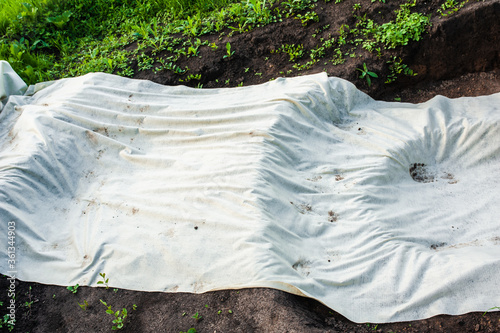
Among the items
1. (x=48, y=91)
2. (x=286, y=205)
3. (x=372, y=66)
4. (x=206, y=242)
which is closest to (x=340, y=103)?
(x=372, y=66)

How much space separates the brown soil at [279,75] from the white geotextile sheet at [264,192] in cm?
9

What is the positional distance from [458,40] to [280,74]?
1.97 metres

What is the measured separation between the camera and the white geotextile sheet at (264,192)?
2510 mm

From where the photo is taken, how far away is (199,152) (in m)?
3.35

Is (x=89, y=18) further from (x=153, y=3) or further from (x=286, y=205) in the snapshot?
(x=286, y=205)

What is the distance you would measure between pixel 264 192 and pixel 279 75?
2025 millimetres

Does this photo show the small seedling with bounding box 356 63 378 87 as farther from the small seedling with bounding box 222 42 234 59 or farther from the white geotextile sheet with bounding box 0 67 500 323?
the small seedling with bounding box 222 42 234 59

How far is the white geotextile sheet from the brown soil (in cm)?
9

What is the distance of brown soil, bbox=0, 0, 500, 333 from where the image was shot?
2340 mm

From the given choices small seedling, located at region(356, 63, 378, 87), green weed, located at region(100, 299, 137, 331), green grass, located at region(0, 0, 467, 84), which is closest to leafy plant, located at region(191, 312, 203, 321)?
green weed, located at region(100, 299, 137, 331)

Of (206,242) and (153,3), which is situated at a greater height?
(153,3)

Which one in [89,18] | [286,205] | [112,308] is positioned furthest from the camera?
A: [89,18]

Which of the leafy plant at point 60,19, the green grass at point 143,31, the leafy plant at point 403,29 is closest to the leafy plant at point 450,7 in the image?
the green grass at point 143,31

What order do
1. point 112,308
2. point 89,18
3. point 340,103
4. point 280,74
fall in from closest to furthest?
point 112,308 → point 340,103 → point 280,74 → point 89,18
